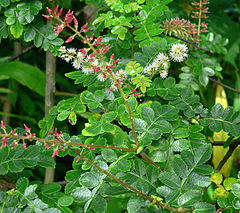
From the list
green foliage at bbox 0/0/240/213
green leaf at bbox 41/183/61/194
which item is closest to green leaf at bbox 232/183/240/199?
green foliage at bbox 0/0/240/213

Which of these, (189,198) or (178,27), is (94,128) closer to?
(189,198)

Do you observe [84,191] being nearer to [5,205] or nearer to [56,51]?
[5,205]

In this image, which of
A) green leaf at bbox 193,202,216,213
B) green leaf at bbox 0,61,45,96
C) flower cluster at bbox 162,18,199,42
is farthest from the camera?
green leaf at bbox 0,61,45,96

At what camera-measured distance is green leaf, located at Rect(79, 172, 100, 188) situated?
623 mm

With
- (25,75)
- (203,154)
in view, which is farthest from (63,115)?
(25,75)

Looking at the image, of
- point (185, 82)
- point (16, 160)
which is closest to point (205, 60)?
point (185, 82)

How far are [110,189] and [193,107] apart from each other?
0.32 meters

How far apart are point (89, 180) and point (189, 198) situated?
20 cm

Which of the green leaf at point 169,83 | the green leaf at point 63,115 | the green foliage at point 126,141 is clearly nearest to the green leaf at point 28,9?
the green foliage at point 126,141

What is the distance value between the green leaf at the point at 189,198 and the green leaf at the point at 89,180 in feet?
0.56

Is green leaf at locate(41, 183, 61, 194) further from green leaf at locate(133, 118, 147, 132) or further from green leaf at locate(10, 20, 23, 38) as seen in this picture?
green leaf at locate(10, 20, 23, 38)

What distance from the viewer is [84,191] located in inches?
24.7

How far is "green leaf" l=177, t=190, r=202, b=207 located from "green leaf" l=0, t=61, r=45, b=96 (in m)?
0.79

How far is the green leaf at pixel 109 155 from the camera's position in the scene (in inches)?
25.1
